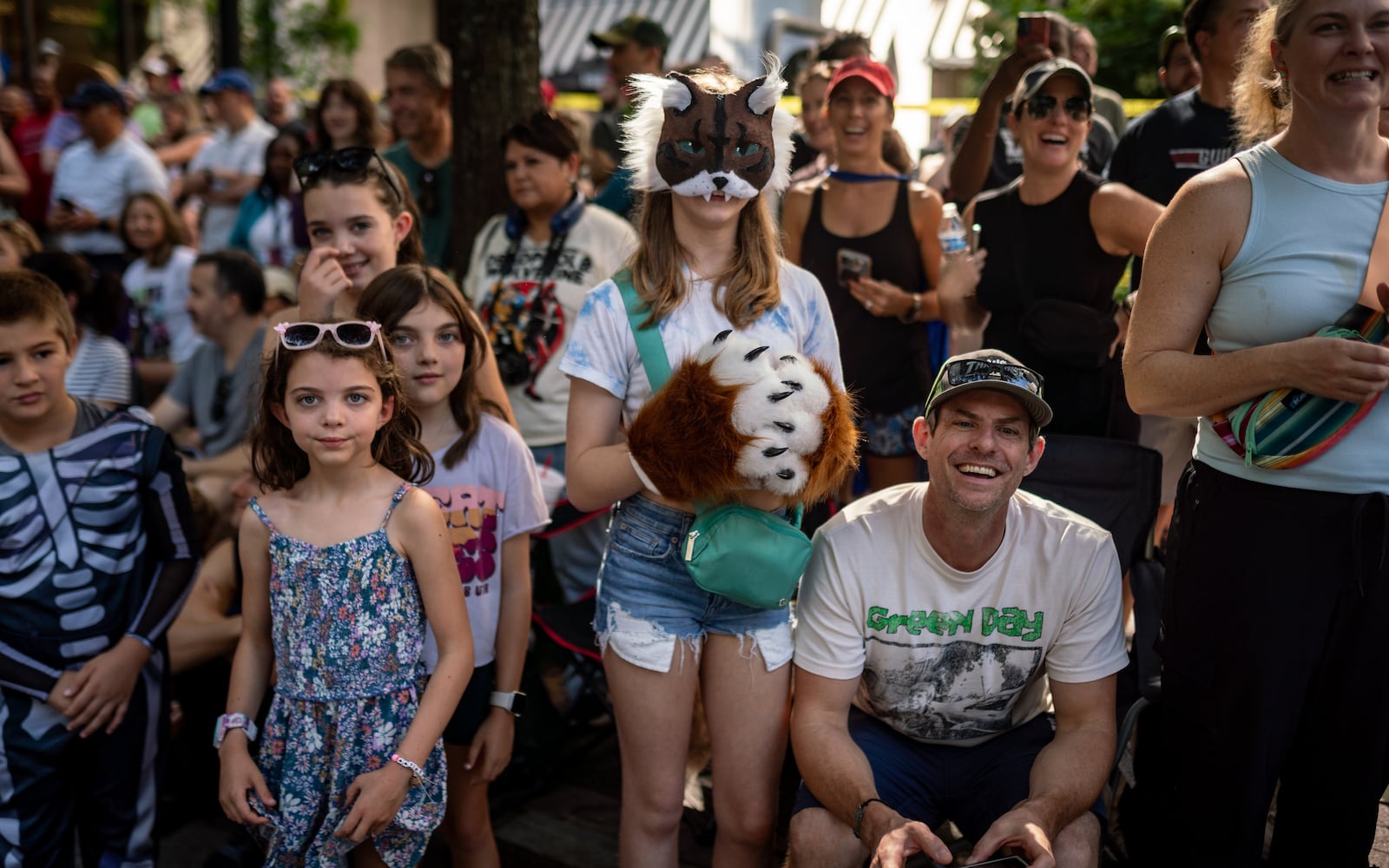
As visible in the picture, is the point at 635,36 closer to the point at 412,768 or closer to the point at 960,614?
the point at 960,614

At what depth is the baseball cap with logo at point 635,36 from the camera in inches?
240

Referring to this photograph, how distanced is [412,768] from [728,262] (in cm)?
129

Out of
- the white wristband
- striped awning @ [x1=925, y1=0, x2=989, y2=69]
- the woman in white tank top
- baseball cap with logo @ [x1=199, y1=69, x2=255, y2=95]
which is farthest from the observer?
striped awning @ [x1=925, y1=0, x2=989, y2=69]

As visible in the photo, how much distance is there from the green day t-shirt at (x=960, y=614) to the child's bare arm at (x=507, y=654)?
718mm

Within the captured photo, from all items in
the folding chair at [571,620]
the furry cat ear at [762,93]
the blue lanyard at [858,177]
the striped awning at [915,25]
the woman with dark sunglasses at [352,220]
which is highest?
the striped awning at [915,25]

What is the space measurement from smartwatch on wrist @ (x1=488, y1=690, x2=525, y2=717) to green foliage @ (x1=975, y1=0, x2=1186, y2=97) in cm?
745

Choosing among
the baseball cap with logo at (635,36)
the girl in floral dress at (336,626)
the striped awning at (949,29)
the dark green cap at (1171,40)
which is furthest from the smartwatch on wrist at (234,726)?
the striped awning at (949,29)

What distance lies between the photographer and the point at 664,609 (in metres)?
2.44

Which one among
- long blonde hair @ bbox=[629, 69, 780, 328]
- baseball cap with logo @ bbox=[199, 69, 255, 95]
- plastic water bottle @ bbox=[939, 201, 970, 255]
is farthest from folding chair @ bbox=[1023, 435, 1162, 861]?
baseball cap with logo @ bbox=[199, 69, 255, 95]

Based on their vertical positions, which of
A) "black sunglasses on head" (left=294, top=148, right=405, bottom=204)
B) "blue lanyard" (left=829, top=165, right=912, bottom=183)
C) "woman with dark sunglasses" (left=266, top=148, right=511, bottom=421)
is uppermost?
"blue lanyard" (left=829, top=165, right=912, bottom=183)

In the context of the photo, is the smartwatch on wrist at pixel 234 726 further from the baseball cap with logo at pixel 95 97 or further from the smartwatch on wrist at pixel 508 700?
the baseball cap with logo at pixel 95 97

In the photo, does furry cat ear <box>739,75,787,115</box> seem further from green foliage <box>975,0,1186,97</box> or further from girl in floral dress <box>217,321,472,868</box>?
green foliage <box>975,0,1186,97</box>

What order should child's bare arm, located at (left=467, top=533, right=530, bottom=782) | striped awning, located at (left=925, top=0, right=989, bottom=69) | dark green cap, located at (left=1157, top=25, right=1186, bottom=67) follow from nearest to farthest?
child's bare arm, located at (left=467, top=533, right=530, bottom=782) → dark green cap, located at (left=1157, top=25, right=1186, bottom=67) → striped awning, located at (left=925, top=0, right=989, bottom=69)

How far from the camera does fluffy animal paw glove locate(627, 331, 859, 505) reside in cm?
223
